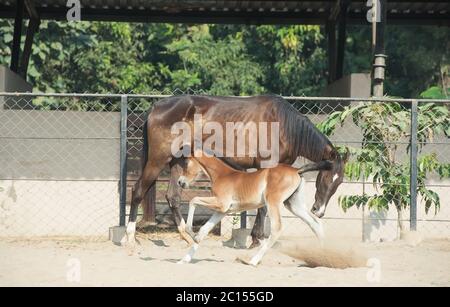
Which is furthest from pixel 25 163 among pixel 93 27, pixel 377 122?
pixel 93 27

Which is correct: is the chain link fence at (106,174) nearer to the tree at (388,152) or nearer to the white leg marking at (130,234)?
the tree at (388,152)

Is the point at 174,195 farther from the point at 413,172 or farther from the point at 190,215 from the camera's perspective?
the point at 413,172

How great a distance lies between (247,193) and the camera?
26.5 ft

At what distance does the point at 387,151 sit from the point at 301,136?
1.66 m

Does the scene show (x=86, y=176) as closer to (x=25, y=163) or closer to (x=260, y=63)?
(x=25, y=163)

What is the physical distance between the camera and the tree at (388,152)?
10383 millimetres

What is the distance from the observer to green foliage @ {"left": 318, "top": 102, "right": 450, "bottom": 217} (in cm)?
1038

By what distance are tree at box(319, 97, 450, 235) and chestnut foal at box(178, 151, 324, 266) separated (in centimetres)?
222

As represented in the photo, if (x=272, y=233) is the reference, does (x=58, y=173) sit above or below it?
above

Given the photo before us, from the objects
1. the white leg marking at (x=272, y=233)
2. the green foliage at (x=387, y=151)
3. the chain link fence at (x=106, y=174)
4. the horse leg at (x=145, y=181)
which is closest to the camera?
the white leg marking at (x=272, y=233)

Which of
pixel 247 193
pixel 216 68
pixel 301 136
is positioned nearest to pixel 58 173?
pixel 301 136

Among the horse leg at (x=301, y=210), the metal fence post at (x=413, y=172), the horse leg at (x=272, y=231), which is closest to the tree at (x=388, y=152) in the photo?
the metal fence post at (x=413, y=172)

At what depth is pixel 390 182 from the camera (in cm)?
1044

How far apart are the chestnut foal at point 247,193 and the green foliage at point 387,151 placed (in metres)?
2.23
